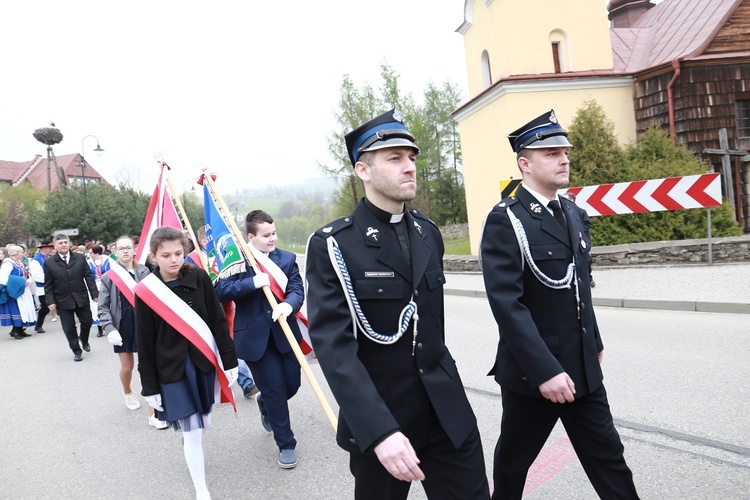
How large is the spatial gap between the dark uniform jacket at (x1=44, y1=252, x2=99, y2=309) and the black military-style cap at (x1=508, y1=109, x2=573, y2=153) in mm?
9078

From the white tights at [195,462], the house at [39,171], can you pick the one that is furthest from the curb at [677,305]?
the house at [39,171]

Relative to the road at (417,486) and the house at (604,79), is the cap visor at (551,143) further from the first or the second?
the house at (604,79)

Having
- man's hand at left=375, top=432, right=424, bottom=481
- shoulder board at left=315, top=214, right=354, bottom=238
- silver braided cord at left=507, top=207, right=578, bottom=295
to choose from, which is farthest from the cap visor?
man's hand at left=375, top=432, right=424, bottom=481

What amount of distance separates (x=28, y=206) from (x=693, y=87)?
2061 inches

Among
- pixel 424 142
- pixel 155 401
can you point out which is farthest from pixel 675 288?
pixel 424 142

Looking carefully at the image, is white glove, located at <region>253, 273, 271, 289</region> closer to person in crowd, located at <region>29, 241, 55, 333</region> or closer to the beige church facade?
person in crowd, located at <region>29, 241, 55, 333</region>

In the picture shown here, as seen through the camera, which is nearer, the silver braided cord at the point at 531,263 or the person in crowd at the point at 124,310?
the silver braided cord at the point at 531,263

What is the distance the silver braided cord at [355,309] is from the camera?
2.17 m

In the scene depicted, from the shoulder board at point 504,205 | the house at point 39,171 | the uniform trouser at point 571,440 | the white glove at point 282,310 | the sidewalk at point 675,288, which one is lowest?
the sidewalk at point 675,288

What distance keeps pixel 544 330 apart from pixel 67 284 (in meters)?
9.48

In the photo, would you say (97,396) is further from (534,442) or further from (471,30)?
(471,30)

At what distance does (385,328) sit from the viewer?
2.21 meters

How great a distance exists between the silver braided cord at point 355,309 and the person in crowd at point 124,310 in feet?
14.4

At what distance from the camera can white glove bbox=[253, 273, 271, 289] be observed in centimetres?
444
